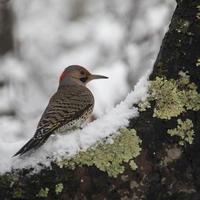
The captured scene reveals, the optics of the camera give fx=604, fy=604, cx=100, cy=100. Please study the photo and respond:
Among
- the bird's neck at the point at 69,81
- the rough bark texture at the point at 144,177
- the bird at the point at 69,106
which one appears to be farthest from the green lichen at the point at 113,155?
the bird's neck at the point at 69,81

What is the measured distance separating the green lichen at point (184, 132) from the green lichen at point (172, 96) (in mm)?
60

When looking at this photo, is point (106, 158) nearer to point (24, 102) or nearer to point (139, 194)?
point (139, 194)

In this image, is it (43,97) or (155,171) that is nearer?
(155,171)

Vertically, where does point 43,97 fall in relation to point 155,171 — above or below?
above

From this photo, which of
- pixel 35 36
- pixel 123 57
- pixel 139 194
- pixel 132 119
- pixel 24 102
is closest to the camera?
pixel 139 194

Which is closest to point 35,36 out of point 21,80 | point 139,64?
point 21,80

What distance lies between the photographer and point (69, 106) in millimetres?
4516

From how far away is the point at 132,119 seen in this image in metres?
2.47

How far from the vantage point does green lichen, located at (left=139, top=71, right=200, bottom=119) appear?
2.48 metres

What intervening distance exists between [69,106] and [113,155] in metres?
2.13

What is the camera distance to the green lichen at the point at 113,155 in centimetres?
232

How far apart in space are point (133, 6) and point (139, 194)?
15.1 ft

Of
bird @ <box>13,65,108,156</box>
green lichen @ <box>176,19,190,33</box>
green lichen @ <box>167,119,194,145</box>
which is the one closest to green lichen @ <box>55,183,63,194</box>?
green lichen @ <box>167,119,194,145</box>

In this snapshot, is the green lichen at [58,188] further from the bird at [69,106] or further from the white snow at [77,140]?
the bird at [69,106]
